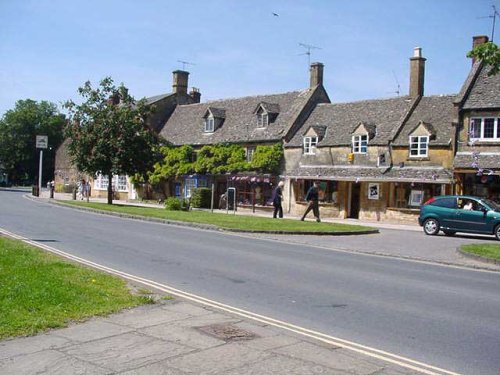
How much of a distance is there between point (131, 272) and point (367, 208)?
24462 mm

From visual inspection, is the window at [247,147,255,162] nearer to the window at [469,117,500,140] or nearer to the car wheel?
the window at [469,117,500,140]

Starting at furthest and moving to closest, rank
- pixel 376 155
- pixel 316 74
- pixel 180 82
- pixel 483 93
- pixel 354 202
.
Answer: pixel 180 82 < pixel 316 74 < pixel 354 202 < pixel 376 155 < pixel 483 93

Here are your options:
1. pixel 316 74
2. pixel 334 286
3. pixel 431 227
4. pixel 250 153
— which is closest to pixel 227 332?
pixel 334 286

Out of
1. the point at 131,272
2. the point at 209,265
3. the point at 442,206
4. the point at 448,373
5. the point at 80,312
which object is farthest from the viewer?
the point at 442,206

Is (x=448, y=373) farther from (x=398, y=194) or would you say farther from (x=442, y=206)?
(x=398, y=194)

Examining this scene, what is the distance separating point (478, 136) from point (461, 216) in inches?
346

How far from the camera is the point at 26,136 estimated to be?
299 ft

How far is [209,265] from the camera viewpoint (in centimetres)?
1255

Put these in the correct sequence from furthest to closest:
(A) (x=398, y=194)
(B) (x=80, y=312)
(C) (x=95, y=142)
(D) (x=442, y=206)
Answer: (C) (x=95, y=142), (A) (x=398, y=194), (D) (x=442, y=206), (B) (x=80, y=312)

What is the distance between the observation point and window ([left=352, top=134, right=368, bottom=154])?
114 ft

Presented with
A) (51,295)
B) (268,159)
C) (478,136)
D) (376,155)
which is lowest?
(51,295)

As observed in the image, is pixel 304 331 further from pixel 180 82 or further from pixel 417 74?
pixel 180 82

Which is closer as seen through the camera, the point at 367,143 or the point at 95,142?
the point at 367,143

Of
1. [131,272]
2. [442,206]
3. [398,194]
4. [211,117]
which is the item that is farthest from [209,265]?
[211,117]
